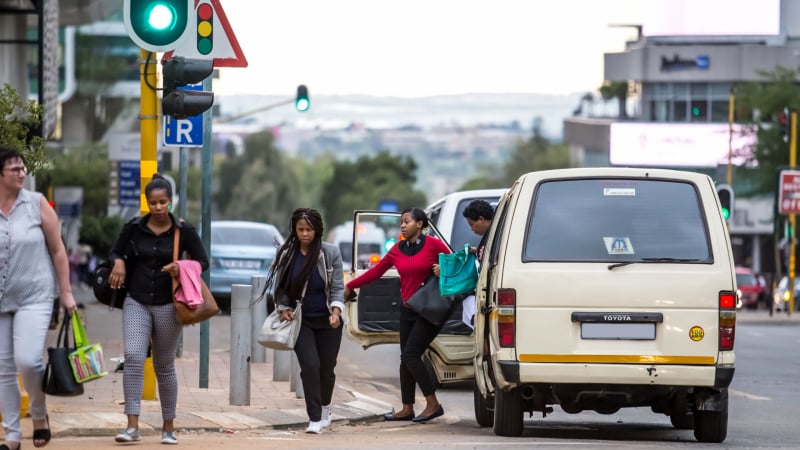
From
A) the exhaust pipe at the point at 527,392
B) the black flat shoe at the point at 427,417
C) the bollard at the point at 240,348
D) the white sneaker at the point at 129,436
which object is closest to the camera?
the white sneaker at the point at 129,436

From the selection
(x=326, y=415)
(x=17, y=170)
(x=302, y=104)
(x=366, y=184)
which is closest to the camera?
(x=17, y=170)

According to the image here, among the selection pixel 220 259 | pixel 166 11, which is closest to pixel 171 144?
pixel 166 11

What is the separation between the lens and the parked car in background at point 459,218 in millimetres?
17359

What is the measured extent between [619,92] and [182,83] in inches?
3532

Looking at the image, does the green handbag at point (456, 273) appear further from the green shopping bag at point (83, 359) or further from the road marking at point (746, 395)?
the road marking at point (746, 395)

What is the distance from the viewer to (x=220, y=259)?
98.6 feet

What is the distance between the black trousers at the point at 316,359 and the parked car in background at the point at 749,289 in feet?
154

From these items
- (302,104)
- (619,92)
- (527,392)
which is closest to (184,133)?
(527,392)

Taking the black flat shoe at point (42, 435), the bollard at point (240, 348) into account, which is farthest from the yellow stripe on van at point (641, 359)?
the bollard at point (240, 348)

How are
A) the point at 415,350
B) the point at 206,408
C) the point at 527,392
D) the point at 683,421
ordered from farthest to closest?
the point at 415,350, the point at 206,408, the point at 683,421, the point at 527,392

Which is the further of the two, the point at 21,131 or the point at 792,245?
the point at 792,245

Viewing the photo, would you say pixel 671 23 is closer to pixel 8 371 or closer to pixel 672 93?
pixel 672 93

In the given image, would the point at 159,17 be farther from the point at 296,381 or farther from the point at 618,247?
the point at 296,381

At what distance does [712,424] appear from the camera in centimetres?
1149
